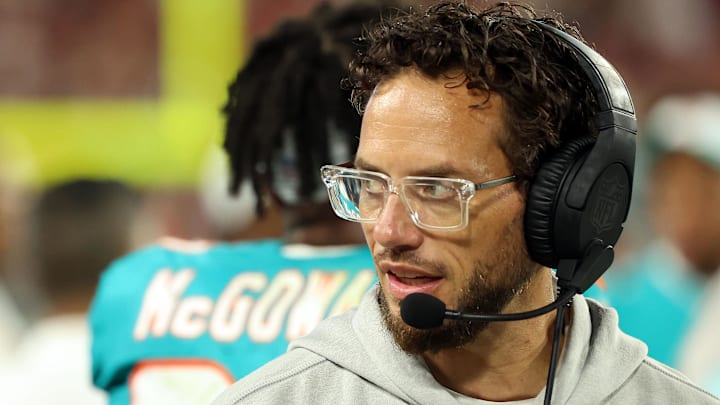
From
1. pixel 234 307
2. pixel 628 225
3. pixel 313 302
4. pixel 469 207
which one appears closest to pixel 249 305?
pixel 234 307

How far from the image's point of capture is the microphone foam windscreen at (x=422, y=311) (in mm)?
1434

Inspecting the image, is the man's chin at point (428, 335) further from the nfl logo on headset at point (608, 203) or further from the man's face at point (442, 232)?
the nfl logo on headset at point (608, 203)

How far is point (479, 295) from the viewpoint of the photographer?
60.7 inches

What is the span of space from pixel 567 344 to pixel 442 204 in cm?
32

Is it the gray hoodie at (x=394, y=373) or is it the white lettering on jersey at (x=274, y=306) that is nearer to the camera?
the gray hoodie at (x=394, y=373)

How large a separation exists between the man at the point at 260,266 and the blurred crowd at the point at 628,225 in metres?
0.40

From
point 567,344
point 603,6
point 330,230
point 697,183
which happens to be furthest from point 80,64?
point 567,344

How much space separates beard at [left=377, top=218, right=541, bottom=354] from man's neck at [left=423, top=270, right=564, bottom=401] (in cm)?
3

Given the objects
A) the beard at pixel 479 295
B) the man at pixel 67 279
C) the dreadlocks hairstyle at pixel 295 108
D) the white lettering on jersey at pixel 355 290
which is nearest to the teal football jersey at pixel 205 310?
the white lettering on jersey at pixel 355 290

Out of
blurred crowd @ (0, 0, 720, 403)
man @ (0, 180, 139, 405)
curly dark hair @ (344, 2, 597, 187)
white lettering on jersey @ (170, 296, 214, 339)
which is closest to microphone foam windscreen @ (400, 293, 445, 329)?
curly dark hair @ (344, 2, 597, 187)

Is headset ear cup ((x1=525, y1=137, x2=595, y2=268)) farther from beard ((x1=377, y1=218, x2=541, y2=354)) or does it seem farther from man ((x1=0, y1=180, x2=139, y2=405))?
man ((x1=0, y1=180, x2=139, y2=405))

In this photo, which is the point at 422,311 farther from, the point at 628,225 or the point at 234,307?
the point at 628,225

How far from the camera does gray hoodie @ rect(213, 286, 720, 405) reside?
1.54 meters

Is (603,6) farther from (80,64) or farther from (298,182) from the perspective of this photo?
(298,182)
